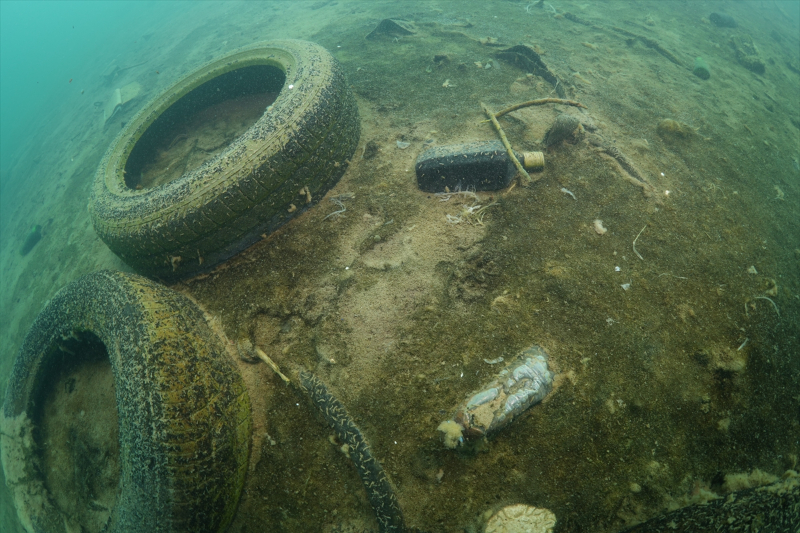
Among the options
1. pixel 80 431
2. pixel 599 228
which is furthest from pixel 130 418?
pixel 599 228

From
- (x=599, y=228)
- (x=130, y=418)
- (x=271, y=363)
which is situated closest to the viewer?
(x=130, y=418)

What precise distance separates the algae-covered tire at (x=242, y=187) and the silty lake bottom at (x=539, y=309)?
19 cm

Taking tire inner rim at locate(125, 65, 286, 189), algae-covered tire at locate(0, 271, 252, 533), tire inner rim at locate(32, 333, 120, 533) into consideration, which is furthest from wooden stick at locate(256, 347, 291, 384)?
tire inner rim at locate(125, 65, 286, 189)

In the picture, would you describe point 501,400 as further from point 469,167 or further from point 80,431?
point 80,431

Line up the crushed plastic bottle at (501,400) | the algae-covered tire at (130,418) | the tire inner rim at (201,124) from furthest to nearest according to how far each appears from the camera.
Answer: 1. the tire inner rim at (201,124)
2. the crushed plastic bottle at (501,400)
3. the algae-covered tire at (130,418)

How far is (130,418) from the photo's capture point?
192 cm

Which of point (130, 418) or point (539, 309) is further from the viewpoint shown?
point (539, 309)

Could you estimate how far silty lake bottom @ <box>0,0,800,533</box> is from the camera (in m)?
1.98

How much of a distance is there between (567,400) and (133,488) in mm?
2524

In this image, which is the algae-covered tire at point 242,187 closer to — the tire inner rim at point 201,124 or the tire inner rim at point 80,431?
the tire inner rim at point 201,124

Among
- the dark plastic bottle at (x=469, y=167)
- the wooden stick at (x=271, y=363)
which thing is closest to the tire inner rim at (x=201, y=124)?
the dark plastic bottle at (x=469, y=167)

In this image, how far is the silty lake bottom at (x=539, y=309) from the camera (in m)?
1.98

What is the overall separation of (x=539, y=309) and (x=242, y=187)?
2405 millimetres

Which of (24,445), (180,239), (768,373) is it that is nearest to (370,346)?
(180,239)
